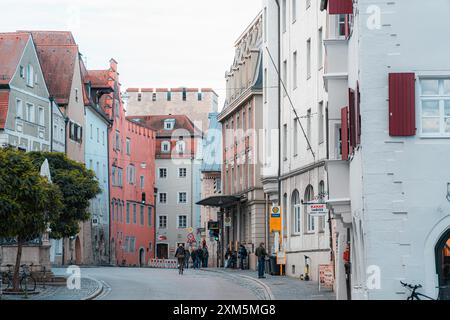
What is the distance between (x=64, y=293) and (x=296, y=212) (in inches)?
715

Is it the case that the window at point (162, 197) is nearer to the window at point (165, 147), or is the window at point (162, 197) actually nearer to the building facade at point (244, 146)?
the window at point (165, 147)

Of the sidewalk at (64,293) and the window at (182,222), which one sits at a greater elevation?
the window at (182,222)

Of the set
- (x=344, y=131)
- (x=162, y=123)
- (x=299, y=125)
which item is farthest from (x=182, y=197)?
(x=344, y=131)

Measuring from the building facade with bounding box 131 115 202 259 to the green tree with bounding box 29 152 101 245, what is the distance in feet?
217

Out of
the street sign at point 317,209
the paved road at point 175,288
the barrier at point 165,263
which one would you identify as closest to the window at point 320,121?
the paved road at point 175,288

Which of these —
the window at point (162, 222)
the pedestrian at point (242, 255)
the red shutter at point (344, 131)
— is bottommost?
the pedestrian at point (242, 255)

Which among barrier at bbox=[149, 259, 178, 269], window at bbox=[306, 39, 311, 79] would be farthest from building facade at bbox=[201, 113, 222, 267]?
window at bbox=[306, 39, 311, 79]

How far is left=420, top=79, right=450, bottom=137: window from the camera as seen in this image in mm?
25594

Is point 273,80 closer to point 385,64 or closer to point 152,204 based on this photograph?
point 385,64

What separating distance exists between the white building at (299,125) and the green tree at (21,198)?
1238 cm

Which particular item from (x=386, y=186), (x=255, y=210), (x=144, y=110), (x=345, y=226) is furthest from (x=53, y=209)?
(x=144, y=110)

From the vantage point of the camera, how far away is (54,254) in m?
76.3

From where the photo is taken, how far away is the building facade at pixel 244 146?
6562 centimetres

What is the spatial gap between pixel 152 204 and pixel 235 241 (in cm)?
4360
